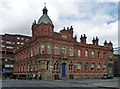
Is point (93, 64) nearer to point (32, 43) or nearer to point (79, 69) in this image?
point (79, 69)

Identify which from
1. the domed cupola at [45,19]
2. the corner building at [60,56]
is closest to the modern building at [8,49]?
the corner building at [60,56]

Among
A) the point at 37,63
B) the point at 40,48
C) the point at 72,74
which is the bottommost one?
the point at 72,74

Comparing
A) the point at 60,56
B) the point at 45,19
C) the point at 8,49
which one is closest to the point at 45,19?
the point at 45,19

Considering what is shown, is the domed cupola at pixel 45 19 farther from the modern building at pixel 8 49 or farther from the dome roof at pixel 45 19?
the modern building at pixel 8 49

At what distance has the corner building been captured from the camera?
4162cm

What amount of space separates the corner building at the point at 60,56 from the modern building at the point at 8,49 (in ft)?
76.3

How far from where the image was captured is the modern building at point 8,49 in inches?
3105

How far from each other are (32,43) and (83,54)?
52.2ft

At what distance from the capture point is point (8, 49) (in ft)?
286

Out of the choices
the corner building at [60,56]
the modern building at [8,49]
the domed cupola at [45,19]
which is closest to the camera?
the corner building at [60,56]

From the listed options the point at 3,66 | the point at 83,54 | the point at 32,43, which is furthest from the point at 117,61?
the point at 3,66

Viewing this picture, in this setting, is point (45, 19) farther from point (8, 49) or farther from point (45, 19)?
point (8, 49)

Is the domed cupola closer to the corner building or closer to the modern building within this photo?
the corner building

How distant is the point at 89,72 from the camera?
51.1 m
